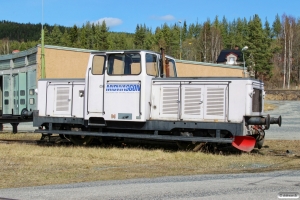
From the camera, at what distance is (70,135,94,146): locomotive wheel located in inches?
565

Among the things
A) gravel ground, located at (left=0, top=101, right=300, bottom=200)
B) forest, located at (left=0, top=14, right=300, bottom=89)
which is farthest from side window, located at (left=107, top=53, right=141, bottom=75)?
forest, located at (left=0, top=14, right=300, bottom=89)

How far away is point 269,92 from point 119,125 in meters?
43.8

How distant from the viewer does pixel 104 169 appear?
9.82 metres

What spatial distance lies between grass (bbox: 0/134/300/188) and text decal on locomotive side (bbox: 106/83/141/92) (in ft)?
6.06

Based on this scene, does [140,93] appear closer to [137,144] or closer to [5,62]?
[137,144]

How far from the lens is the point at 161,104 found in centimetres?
1276

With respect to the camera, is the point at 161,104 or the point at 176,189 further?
the point at 161,104

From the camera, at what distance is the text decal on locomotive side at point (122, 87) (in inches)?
495

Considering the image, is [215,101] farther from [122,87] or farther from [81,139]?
[81,139]

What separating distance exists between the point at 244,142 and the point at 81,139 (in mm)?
5560

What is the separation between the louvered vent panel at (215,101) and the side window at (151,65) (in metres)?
1.87

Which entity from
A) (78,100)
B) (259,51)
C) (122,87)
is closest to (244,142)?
(122,87)

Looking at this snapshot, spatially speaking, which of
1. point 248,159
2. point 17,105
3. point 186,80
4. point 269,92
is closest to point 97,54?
point 186,80

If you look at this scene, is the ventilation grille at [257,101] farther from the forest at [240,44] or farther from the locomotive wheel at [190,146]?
the forest at [240,44]
